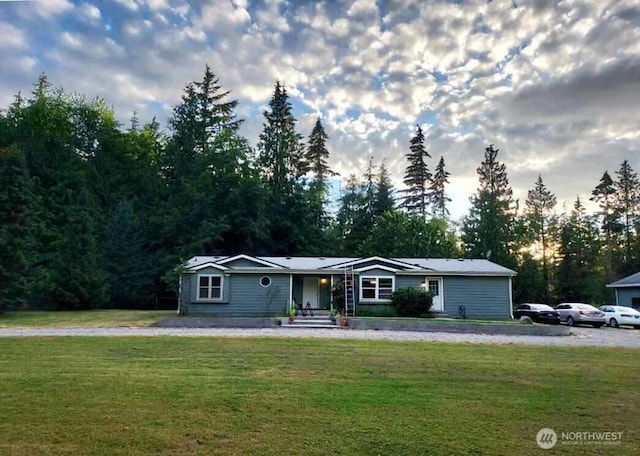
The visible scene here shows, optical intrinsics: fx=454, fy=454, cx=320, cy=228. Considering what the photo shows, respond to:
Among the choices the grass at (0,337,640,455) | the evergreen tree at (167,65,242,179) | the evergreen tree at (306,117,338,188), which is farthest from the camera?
the evergreen tree at (306,117,338,188)

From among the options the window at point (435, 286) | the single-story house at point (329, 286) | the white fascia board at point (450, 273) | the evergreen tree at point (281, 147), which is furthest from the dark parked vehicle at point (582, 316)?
the evergreen tree at point (281, 147)

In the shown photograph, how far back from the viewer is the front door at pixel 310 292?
23.7 meters

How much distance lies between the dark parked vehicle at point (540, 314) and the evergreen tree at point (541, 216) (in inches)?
763

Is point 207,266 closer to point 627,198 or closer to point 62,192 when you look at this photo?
point 62,192

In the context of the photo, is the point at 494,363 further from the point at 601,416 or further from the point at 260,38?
the point at 260,38

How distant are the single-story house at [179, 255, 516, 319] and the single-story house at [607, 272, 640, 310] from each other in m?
10.5

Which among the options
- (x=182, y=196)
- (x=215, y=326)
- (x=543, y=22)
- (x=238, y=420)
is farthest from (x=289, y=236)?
(x=238, y=420)

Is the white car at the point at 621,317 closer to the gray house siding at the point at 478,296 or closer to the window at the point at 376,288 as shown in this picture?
the gray house siding at the point at 478,296

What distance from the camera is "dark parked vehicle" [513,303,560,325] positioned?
23484 millimetres

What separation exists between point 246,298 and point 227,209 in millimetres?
14366

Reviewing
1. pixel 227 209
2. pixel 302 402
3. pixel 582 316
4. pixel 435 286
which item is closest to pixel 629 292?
pixel 582 316

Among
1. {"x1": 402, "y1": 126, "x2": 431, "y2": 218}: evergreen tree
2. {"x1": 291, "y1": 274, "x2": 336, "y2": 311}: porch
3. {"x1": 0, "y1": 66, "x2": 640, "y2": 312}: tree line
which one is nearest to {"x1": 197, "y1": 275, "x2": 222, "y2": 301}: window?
{"x1": 291, "y1": 274, "x2": 336, "y2": 311}: porch

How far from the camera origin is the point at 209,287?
2256cm

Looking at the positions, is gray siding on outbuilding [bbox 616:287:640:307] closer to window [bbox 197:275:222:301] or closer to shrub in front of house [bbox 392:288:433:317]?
shrub in front of house [bbox 392:288:433:317]
